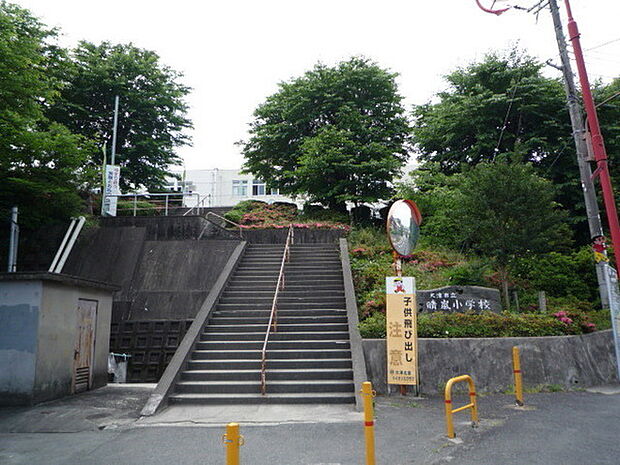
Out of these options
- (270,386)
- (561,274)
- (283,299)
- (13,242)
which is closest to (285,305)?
(283,299)

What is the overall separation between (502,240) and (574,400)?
479 centimetres

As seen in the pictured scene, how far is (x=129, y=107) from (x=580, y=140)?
24.2 metres

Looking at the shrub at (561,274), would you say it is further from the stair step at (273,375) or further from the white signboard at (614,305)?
the stair step at (273,375)

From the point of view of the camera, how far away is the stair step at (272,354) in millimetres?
10141

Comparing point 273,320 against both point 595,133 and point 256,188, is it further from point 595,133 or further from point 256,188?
point 256,188

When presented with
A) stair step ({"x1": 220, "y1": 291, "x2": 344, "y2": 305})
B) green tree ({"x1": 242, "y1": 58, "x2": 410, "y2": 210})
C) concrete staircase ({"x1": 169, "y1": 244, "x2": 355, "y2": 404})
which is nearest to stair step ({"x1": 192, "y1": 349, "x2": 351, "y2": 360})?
concrete staircase ({"x1": 169, "y1": 244, "x2": 355, "y2": 404})

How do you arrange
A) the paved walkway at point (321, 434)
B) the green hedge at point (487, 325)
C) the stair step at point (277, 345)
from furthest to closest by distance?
the stair step at point (277, 345) → the green hedge at point (487, 325) → the paved walkway at point (321, 434)

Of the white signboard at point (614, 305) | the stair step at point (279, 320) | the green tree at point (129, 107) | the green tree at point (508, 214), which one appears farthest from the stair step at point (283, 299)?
the green tree at point (129, 107)

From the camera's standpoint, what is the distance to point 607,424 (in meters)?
7.11

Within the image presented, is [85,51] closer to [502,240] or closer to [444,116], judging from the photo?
[444,116]

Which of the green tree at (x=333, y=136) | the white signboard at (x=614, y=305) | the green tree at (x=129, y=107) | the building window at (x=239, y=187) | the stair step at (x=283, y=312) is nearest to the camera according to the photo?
the white signboard at (x=614, y=305)

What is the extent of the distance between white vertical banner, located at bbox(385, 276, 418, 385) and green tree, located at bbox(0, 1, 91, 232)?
11596 mm

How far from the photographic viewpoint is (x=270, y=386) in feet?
29.7

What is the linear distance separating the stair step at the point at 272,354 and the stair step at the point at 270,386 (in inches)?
35.4
